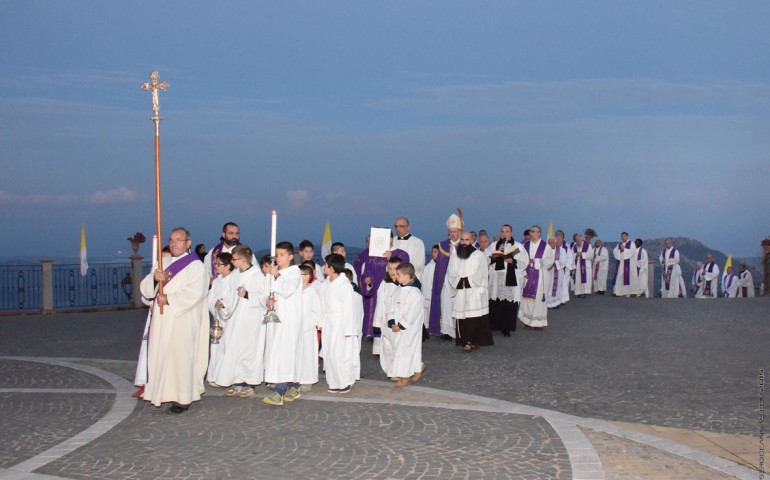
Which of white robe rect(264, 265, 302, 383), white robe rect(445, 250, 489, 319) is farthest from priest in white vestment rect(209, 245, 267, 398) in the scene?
white robe rect(445, 250, 489, 319)

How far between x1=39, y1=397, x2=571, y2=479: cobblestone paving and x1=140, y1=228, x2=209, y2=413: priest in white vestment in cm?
25

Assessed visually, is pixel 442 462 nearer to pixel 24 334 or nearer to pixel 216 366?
pixel 216 366

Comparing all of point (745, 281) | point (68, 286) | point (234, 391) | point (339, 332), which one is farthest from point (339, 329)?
point (745, 281)

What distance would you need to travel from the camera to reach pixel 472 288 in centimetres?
1203

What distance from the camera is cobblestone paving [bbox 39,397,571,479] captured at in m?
6.01

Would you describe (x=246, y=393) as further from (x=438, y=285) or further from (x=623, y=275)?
(x=623, y=275)

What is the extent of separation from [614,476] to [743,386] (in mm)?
4195

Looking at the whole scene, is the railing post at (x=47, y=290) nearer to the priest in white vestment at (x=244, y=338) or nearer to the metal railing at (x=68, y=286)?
the metal railing at (x=68, y=286)

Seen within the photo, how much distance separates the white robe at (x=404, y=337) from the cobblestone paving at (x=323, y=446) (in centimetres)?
132

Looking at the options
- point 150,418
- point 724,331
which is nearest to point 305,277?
point 150,418

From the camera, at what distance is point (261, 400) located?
8.76 m

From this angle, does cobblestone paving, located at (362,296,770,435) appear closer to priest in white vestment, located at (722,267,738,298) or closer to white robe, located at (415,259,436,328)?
white robe, located at (415,259,436,328)

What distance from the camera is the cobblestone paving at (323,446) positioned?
601 centimetres

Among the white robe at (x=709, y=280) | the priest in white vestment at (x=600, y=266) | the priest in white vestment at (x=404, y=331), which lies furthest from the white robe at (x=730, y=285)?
the priest in white vestment at (x=404, y=331)
